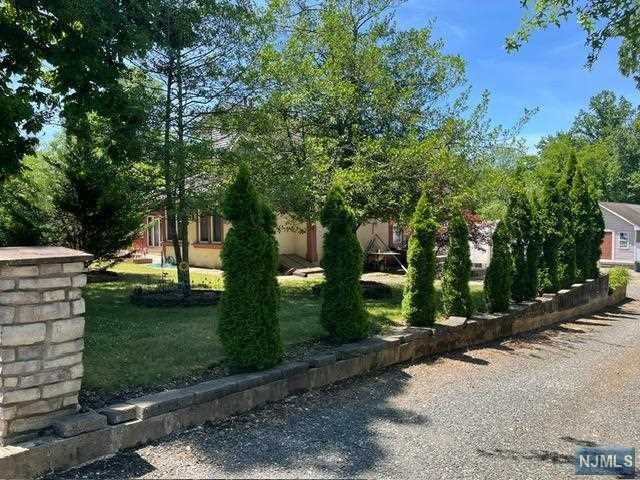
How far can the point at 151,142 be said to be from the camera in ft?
28.8

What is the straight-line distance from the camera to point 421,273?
24.2 ft

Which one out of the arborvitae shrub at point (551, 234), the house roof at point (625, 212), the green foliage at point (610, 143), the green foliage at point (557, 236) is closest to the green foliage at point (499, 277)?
the green foliage at point (557, 236)

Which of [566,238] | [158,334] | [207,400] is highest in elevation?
[566,238]

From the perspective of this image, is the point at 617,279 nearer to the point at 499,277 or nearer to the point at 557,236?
the point at 557,236

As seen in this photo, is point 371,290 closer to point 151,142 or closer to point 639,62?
point 151,142

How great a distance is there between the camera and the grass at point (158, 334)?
5.09 metres

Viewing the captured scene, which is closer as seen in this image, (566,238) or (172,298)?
(172,298)

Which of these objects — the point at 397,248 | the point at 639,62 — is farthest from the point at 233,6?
the point at 397,248

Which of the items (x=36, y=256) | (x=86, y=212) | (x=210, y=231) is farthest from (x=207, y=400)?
(x=210, y=231)

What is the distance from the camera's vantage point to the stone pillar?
3.45 m

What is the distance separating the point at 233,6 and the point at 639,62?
6.57m

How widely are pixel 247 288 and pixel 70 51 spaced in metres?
5.33

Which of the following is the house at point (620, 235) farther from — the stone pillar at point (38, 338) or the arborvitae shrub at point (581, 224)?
the stone pillar at point (38, 338)

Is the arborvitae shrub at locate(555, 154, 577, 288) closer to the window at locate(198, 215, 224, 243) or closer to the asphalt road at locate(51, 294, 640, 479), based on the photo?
the asphalt road at locate(51, 294, 640, 479)
